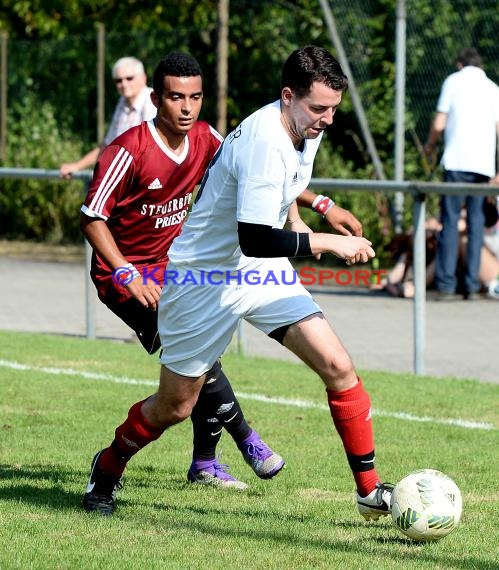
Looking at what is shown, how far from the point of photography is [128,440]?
19.9ft

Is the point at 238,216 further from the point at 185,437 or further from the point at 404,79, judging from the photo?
the point at 404,79

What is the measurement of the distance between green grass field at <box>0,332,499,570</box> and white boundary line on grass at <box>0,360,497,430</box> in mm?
15

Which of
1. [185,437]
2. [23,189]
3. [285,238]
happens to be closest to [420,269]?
[185,437]

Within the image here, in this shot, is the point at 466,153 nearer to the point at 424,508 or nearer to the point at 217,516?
the point at 217,516

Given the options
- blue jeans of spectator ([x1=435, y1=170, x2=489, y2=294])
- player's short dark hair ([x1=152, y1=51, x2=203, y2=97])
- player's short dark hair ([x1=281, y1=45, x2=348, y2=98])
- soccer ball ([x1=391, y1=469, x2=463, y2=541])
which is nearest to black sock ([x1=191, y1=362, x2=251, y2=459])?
soccer ball ([x1=391, y1=469, x2=463, y2=541])

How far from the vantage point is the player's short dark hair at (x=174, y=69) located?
6.73 m

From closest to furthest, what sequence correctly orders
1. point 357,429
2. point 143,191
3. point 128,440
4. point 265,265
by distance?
point 357,429
point 265,265
point 128,440
point 143,191

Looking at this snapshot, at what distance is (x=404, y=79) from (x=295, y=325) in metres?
11.0

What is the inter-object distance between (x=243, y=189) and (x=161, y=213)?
1590 millimetres

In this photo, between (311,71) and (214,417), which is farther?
(214,417)

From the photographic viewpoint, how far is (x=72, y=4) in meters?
21.5

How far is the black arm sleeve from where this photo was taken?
5.39 meters

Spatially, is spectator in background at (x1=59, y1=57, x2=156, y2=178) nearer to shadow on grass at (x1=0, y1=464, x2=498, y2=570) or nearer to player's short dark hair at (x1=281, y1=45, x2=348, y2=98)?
shadow on grass at (x1=0, y1=464, x2=498, y2=570)

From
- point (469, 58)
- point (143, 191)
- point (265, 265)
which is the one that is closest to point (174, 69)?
point (143, 191)
